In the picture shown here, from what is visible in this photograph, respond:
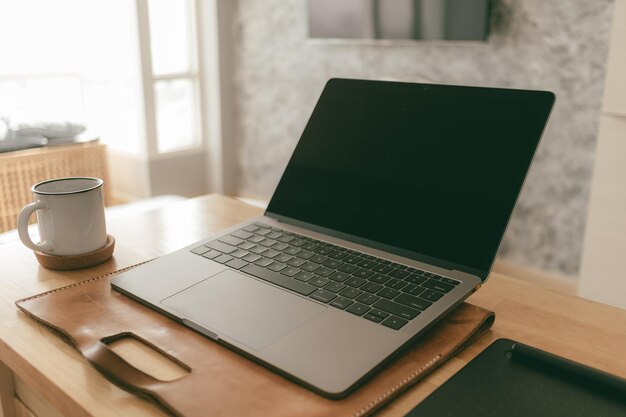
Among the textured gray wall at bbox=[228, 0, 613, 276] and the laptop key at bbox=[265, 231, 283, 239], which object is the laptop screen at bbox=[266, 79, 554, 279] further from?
the textured gray wall at bbox=[228, 0, 613, 276]

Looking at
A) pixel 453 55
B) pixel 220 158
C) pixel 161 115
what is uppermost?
pixel 453 55

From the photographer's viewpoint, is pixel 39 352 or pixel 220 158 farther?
pixel 220 158

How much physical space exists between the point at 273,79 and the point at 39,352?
8.59ft

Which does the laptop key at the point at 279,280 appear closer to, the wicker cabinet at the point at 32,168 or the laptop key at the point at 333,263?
the laptop key at the point at 333,263

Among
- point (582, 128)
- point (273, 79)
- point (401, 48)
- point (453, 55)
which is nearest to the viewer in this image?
point (582, 128)

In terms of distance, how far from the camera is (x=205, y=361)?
517mm

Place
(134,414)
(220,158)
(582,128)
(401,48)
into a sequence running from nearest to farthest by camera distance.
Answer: (134,414), (582,128), (401,48), (220,158)

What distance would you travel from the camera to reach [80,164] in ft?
8.14

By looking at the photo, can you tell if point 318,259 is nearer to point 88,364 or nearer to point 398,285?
point 398,285

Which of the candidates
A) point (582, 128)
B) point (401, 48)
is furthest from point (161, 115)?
point (582, 128)

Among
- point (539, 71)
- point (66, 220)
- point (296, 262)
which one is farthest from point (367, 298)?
point (539, 71)

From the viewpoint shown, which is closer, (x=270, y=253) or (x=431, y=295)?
(x=431, y=295)

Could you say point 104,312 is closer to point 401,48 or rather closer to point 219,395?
point 219,395

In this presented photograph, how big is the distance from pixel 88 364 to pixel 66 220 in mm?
257
